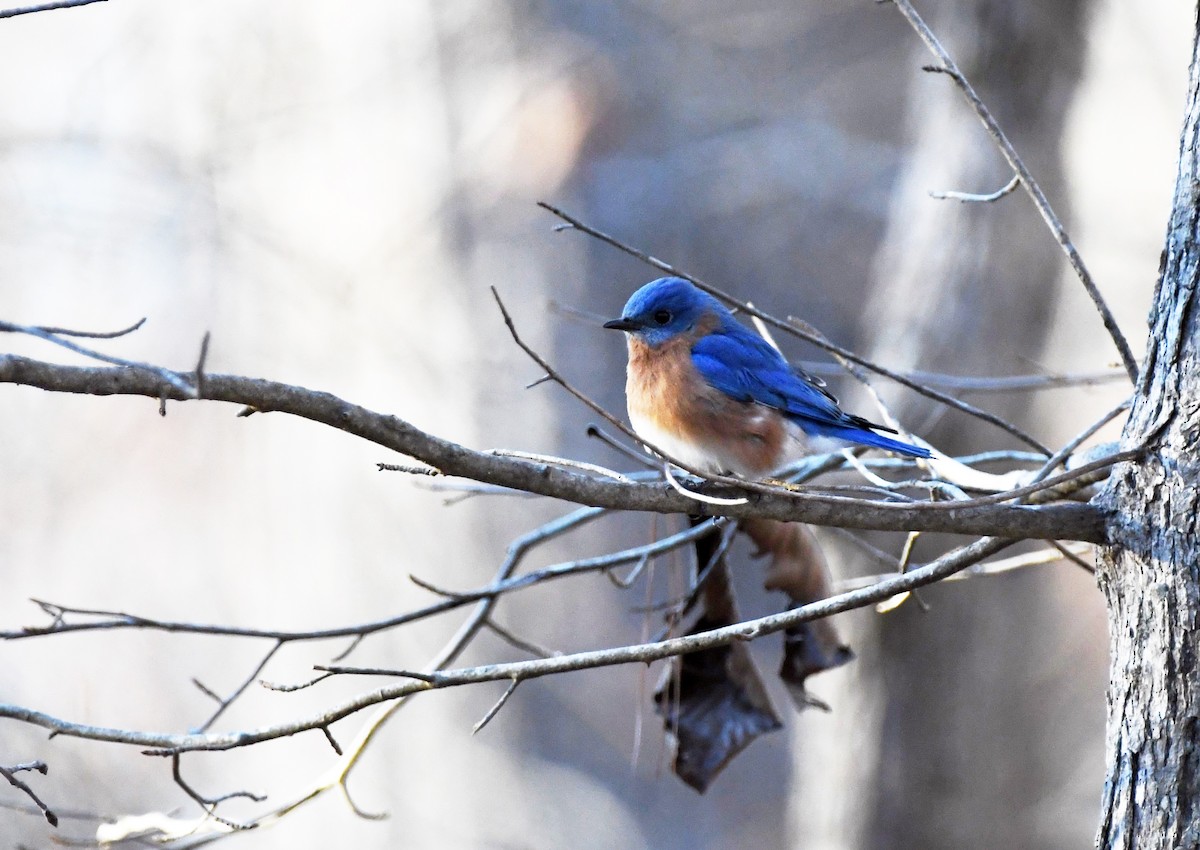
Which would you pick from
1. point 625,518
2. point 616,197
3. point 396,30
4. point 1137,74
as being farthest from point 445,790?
point 1137,74

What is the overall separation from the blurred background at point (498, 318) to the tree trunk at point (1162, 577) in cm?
276

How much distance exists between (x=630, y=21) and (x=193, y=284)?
3850mm

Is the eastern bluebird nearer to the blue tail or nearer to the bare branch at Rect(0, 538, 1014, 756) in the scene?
the blue tail

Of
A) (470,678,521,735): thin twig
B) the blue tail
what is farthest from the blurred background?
(470,678,521,735): thin twig

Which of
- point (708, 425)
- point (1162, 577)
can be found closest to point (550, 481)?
point (1162, 577)

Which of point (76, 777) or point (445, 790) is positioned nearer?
point (76, 777)

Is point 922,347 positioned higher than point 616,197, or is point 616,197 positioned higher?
point 616,197

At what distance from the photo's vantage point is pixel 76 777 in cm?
601

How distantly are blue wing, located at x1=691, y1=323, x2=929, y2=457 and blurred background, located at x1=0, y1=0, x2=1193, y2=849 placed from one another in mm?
1514

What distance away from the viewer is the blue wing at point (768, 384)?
3131mm

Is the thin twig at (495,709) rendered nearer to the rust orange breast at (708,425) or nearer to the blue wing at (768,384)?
the rust orange breast at (708,425)

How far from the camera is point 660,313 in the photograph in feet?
10.9

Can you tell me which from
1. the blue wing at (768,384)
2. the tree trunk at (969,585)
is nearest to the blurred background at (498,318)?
the tree trunk at (969,585)

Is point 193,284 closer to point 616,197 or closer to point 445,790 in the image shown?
point 616,197
